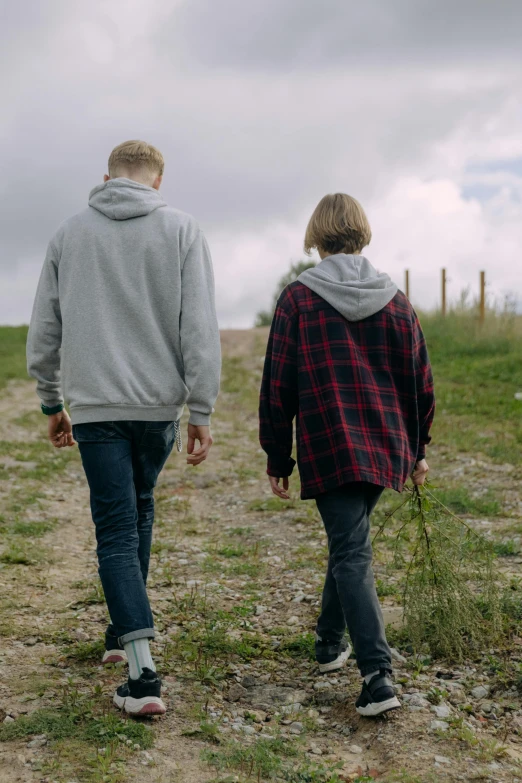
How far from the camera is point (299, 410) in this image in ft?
11.0

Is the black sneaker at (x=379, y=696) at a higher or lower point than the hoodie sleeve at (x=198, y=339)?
lower

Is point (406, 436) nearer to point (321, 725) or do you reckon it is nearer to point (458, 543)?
point (458, 543)

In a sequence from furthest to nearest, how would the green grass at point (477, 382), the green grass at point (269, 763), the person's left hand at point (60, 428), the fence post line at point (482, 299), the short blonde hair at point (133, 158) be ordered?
the fence post line at point (482, 299), the green grass at point (477, 382), the person's left hand at point (60, 428), the short blonde hair at point (133, 158), the green grass at point (269, 763)

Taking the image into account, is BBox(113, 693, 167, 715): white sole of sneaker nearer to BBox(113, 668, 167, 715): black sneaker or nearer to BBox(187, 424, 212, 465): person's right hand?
BBox(113, 668, 167, 715): black sneaker

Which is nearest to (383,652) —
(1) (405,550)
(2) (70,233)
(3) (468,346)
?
(2) (70,233)

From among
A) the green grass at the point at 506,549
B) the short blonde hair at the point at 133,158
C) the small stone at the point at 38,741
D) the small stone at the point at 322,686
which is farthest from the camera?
the green grass at the point at 506,549

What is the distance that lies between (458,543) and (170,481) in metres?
5.19

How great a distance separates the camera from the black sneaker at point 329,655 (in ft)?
12.3

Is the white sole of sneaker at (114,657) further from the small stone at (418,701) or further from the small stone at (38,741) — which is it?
the small stone at (418,701)

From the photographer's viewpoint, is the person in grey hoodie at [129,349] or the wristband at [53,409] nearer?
the person in grey hoodie at [129,349]

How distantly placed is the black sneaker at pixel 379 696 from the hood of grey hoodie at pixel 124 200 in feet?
7.13

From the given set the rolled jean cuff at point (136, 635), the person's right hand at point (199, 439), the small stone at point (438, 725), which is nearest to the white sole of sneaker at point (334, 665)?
the small stone at point (438, 725)

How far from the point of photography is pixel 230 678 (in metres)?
3.71

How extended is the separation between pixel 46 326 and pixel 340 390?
4.37 ft
